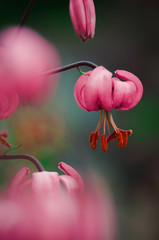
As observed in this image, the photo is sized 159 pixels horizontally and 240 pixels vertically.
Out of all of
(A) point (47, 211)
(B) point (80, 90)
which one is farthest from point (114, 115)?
(A) point (47, 211)

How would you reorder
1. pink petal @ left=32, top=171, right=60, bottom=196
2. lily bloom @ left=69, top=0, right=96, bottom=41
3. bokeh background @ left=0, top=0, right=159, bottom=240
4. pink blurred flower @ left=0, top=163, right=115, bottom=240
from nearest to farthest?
pink blurred flower @ left=0, top=163, right=115, bottom=240 < pink petal @ left=32, top=171, right=60, bottom=196 < lily bloom @ left=69, top=0, right=96, bottom=41 < bokeh background @ left=0, top=0, right=159, bottom=240

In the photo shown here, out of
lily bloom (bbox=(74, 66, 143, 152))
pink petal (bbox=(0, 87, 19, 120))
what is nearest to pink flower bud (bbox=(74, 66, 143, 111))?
lily bloom (bbox=(74, 66, 143, 152))

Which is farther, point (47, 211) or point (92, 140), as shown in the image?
point (92, 140)

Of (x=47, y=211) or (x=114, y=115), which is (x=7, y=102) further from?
(x=114, y=115)

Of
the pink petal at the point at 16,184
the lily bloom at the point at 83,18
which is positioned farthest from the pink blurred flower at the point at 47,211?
the lily bloom at the point at 83,18

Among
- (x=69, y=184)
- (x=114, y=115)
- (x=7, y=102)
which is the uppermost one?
(x=7, y=102)

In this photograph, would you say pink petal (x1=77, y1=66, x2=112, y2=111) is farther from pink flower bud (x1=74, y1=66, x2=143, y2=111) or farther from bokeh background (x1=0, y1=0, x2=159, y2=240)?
bokeh background (x1=0, y1=0, x2=159, y2=240)
